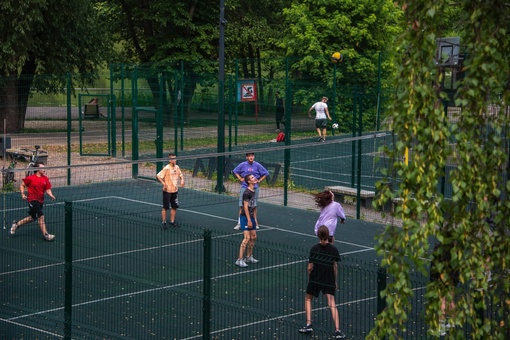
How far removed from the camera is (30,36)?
113 feet

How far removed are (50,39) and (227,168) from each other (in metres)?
13.7

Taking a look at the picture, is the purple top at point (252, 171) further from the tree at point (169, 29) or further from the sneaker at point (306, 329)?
the tree at point (169, 29)

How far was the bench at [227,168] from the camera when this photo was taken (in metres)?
24.5

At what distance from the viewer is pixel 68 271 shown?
11.6 metres

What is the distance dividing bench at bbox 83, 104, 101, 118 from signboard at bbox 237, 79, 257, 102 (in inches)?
177

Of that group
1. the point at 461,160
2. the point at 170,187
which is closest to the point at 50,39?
the point at 170,187

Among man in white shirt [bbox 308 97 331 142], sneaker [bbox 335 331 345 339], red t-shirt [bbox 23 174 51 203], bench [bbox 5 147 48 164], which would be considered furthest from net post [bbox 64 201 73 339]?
man in white shirt [bbox 308 97 331 142]

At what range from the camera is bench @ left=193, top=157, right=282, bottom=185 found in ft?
80.4

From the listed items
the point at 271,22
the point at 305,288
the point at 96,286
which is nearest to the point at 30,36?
the point at 271,22

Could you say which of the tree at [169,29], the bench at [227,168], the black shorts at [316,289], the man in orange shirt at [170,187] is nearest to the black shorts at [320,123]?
the bench at [227,168]

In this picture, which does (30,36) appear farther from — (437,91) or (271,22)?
(437,91)

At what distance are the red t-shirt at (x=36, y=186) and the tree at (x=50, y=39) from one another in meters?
11.2

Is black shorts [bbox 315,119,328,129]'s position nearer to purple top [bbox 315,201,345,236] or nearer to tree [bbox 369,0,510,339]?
purple top [bbox 315,201,345,236]

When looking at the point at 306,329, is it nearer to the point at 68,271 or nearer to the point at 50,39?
the point at 68,271
